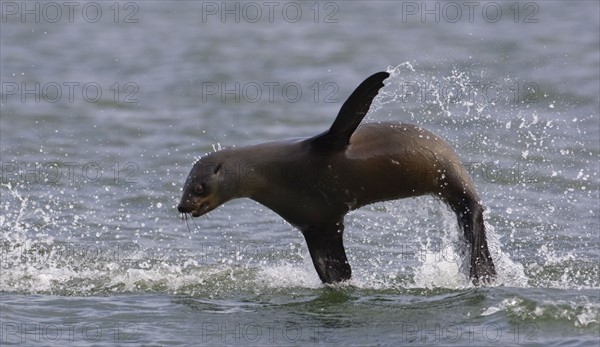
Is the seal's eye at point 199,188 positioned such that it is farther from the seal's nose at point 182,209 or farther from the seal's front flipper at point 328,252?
the seal's front flipper at point 328,252

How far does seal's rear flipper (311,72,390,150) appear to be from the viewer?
376 inches

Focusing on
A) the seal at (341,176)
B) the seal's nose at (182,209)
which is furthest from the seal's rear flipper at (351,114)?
the seal's nose at (182,209)

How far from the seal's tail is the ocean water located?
13 centimetres

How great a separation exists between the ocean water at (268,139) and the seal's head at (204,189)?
0.92 m

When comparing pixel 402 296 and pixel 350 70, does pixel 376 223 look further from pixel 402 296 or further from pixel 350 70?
pixel 350 70

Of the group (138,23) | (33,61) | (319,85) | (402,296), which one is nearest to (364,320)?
(402,296)

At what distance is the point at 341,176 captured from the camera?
999 centimetres

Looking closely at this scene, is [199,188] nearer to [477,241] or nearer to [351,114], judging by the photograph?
[351,114]

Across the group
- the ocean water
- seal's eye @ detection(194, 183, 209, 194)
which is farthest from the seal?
the ocean water

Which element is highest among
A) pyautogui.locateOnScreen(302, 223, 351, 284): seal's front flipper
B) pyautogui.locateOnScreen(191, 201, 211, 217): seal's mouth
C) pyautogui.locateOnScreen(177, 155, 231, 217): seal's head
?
pyautogui.locateOnScreen(177, 155, 231, 217): seal's head

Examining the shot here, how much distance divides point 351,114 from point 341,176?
564 millimetres

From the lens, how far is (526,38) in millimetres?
23875

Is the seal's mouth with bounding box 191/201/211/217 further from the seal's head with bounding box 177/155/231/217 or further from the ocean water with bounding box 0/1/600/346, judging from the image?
the ocean water with bounding box 0/1/600/346

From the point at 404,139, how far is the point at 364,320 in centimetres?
155
